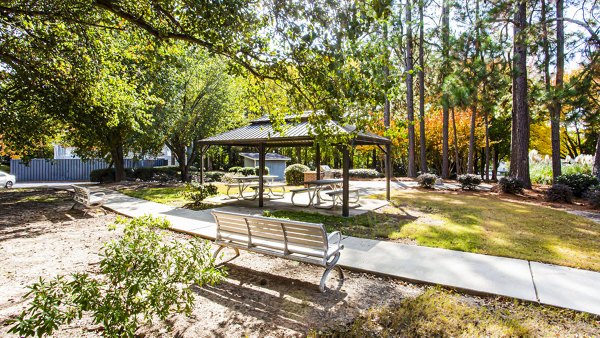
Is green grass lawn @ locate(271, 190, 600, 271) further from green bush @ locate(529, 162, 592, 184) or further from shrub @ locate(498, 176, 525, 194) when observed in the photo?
green bush @ locate(529, 162, 592, 184)

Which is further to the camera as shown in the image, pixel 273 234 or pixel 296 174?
pixel 296 174

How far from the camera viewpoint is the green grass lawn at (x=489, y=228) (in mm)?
5883

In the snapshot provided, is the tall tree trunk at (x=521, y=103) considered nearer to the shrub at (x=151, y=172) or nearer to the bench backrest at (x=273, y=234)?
the bench backrest at (x=273, y=234)

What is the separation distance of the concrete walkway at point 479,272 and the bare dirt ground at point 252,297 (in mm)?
217

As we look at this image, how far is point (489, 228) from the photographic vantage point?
7770 millimetres

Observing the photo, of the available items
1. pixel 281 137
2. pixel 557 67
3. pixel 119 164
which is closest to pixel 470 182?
pixel 557 67

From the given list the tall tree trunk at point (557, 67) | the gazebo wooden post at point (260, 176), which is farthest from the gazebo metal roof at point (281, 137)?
the tall tree trunk at point (557, 67)

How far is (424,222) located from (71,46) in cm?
1083

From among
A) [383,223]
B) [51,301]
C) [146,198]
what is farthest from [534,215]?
[146,198]

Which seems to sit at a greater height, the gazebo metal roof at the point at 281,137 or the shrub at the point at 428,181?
the gazebo metal roof at the point at 281,137

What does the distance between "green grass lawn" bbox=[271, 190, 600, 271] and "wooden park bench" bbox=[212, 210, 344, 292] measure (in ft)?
9.29

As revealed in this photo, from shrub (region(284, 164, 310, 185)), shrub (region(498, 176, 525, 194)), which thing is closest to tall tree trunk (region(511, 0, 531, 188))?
shrub (region(498, 176, 525, 194))

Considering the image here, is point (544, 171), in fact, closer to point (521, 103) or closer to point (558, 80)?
point (558, 80)

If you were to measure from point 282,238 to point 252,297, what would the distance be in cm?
92
